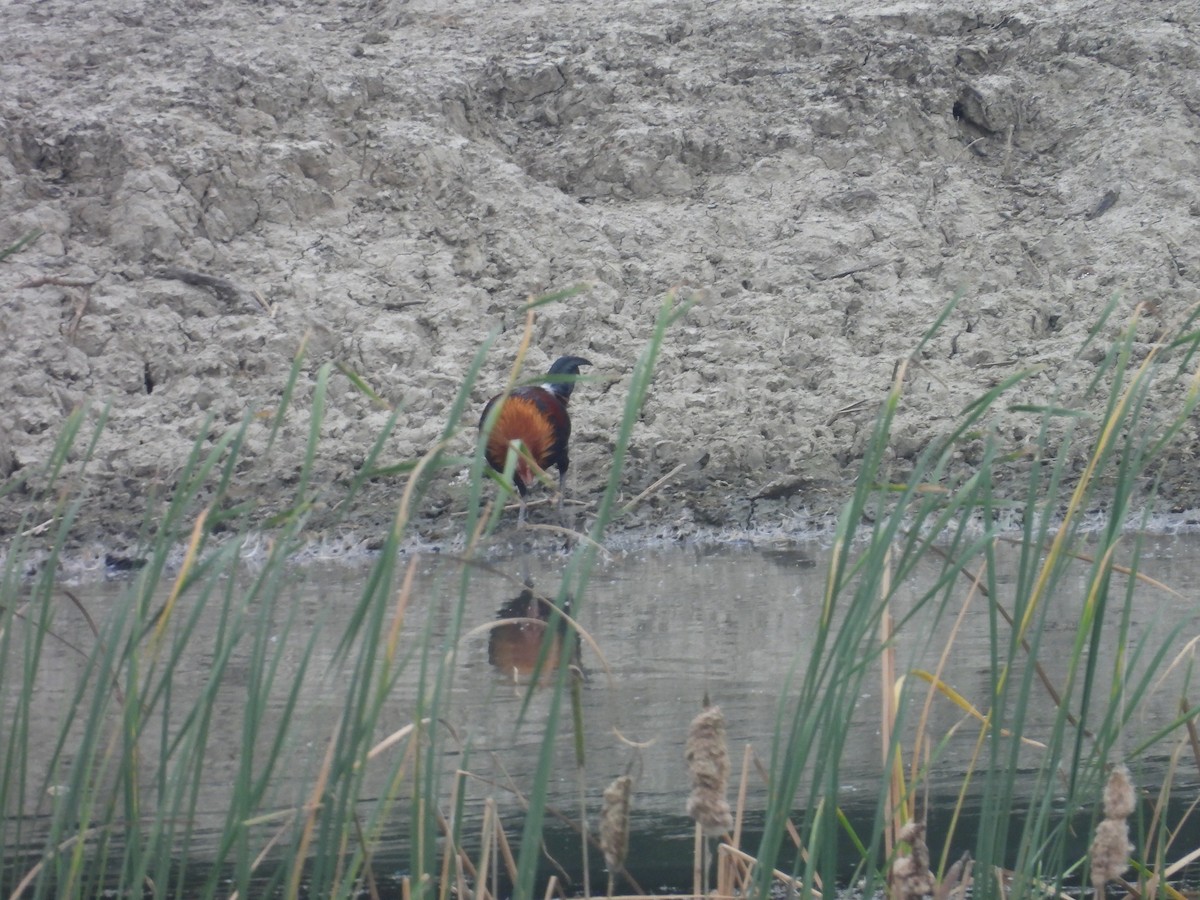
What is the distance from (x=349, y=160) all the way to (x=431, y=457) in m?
9.58

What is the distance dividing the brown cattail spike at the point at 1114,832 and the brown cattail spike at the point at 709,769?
436 millimetres

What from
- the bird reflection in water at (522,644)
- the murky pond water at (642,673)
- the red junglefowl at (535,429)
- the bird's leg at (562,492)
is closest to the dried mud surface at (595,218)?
the bird's leg at (562,492)

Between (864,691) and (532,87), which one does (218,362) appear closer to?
(532,87)

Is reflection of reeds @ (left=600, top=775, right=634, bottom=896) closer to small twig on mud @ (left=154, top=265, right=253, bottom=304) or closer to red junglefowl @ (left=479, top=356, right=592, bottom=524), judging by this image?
red junglefowl @ (left=479, top=356, right=592, bottom=524)

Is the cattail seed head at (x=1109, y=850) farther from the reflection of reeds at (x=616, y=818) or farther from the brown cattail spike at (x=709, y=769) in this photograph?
the reflection of reeds at (x=616, y=818)

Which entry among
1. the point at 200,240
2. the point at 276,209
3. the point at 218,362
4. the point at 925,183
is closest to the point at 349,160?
the point at 276,209

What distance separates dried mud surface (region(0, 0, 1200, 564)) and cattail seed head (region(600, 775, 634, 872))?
5.43m

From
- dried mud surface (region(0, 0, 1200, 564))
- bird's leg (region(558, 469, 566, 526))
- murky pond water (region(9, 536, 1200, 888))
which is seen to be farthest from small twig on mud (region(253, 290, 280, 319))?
murky pond water (region(9, 536, 1200, 888))

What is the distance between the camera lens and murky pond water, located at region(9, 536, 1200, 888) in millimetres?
2492

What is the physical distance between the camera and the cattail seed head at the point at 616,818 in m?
1.62

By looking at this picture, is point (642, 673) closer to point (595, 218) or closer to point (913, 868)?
point (913, 868)

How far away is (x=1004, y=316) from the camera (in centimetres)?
972

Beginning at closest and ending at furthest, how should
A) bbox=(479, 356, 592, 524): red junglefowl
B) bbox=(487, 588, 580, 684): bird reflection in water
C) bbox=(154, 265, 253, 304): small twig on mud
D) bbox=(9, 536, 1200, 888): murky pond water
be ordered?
bbox=(9, 536, 1200, 888): murky pond water < bbox=(487, 588, 580, 684): bird reflection in water < bbox=(479, 356, 592, 524): red junglefowl < bbox=(154, 265, 253, 304): small twig on mud

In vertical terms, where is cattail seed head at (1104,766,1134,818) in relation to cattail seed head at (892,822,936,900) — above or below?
above
